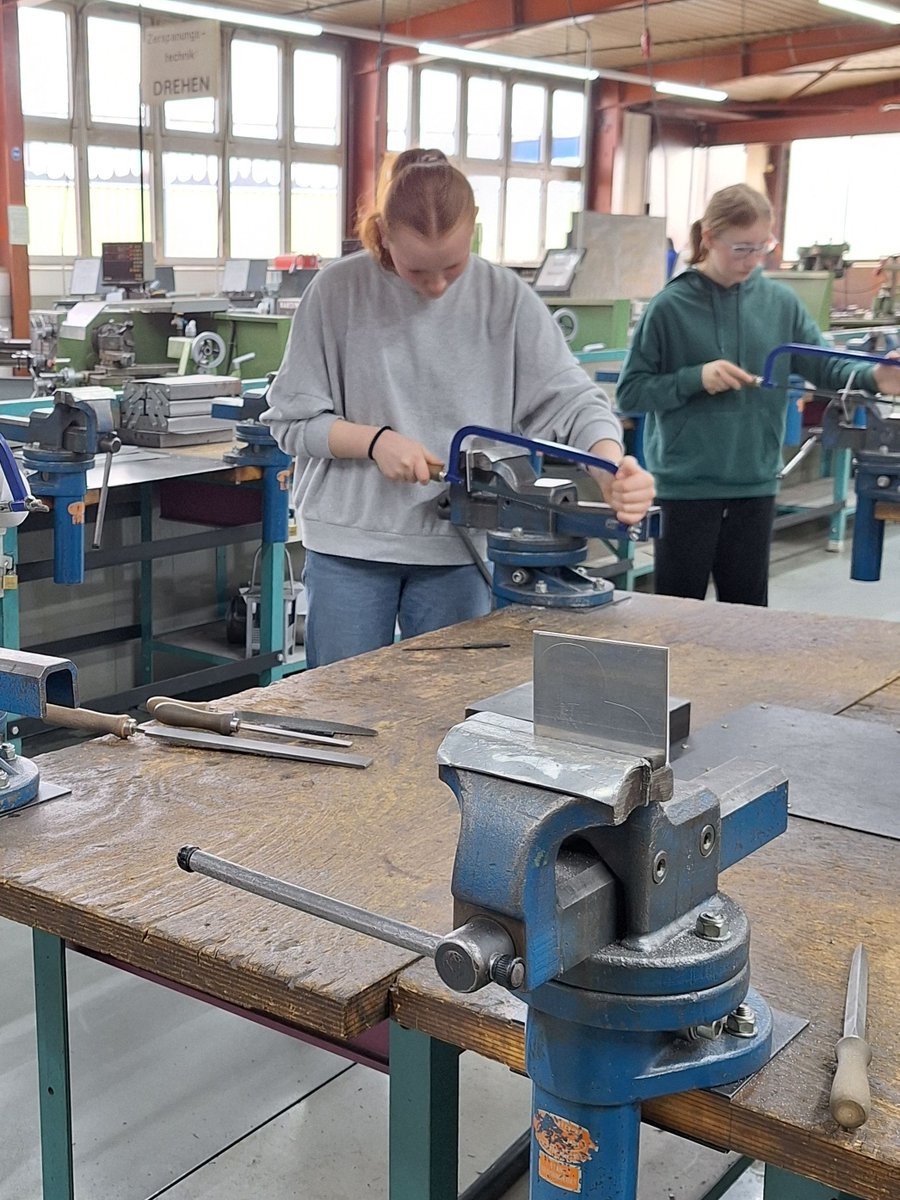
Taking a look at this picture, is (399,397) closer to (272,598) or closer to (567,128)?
(272,598)

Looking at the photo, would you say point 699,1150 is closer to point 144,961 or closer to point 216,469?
point 144,961

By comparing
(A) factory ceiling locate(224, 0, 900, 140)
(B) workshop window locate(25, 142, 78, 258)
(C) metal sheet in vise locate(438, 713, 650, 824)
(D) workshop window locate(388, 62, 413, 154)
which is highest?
(A) factory ceiling locate(224, 0, 900, 140)

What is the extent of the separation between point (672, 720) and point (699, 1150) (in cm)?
78

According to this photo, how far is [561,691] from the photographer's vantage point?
25.9 inches

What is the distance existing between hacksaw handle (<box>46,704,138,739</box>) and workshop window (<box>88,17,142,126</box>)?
345 inches

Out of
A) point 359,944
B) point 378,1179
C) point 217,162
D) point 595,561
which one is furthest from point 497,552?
point 217,162

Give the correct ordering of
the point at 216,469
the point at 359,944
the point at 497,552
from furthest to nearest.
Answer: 1. the point at 216,469
2. the point at 497,552
3. the point at 359,944

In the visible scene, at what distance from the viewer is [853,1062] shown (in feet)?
2.28

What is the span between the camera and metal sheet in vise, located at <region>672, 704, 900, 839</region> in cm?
112

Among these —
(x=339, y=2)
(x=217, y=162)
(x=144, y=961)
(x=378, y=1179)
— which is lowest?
(x=378, y=1179)

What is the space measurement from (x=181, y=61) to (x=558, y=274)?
1867 mm

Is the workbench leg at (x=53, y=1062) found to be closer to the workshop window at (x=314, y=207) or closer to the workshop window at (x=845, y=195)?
the workshop window at (x=314, y=207)

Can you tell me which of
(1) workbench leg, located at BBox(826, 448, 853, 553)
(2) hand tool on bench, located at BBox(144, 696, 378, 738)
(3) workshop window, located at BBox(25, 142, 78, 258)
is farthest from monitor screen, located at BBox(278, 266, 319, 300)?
(2) hand tool on bench, located at BBox(144, 696, 378, 738)

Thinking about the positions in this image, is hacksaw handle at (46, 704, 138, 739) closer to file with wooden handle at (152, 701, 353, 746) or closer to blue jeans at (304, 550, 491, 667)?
file with wooden handle at (152, 701, 353, 746)
